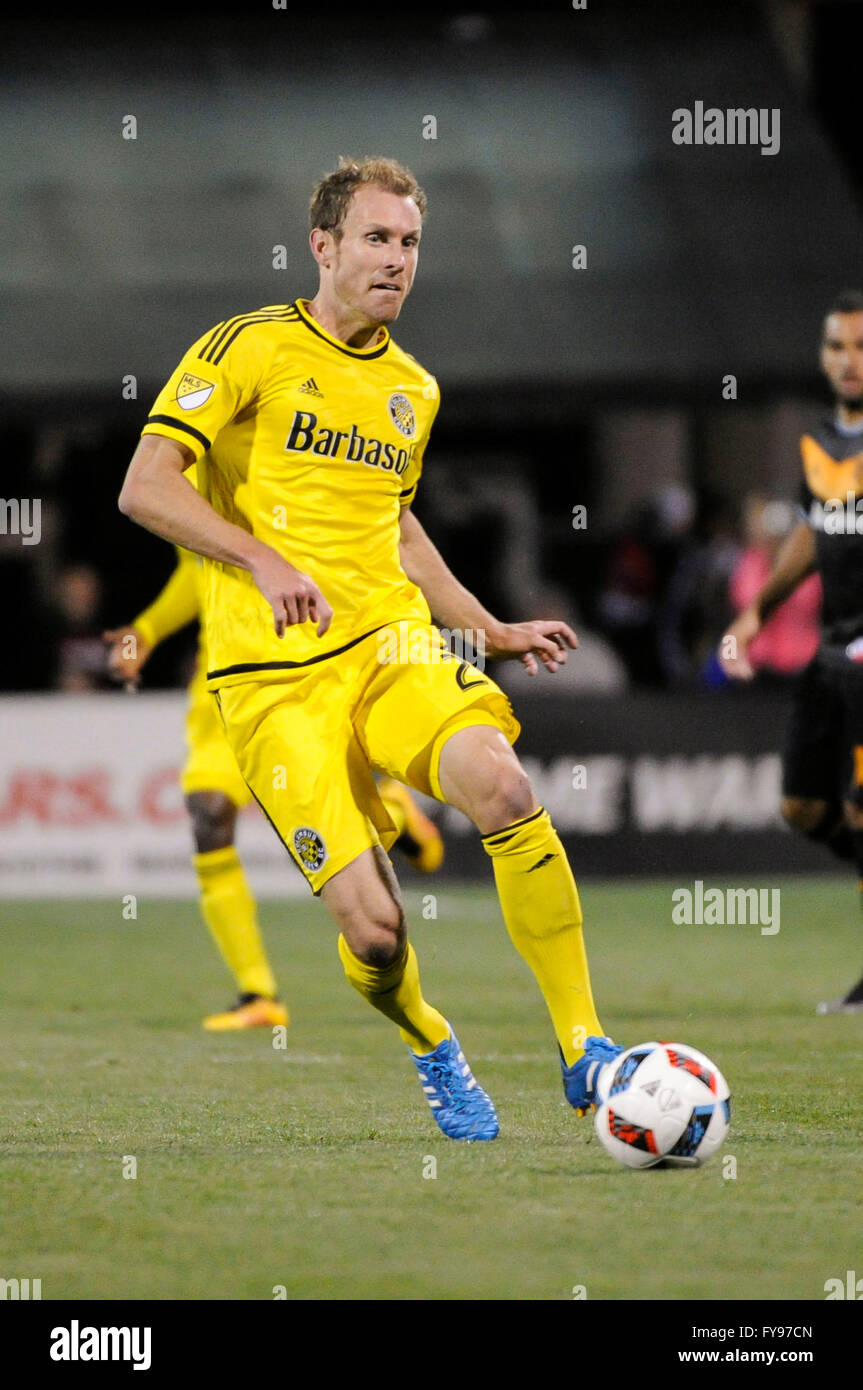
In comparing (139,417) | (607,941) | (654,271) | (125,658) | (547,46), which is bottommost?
(607,941)

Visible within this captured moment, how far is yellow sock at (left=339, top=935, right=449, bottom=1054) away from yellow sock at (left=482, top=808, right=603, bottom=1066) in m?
0.30

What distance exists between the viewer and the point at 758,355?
50.9ft

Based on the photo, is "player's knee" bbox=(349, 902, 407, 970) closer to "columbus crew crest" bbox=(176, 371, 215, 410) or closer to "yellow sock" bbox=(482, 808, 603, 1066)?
"yellow sock" bbox=(482, 808, 603, 1066)

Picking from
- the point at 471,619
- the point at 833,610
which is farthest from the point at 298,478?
the point at 833,610

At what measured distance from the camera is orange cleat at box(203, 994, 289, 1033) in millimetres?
7992

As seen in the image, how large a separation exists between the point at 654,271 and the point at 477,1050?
9789mm

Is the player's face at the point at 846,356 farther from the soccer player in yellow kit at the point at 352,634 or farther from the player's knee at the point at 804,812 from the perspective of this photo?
the soccer player in yellow kit at the point at 352,634

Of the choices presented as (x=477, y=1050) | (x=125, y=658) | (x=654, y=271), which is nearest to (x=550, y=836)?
(x=477, y=1050)

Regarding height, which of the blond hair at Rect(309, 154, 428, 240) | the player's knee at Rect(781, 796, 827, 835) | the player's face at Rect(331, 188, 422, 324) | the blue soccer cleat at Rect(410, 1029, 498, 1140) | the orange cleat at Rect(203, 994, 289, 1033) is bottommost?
the orange cleat at Rect(203, 994, 289, 1033)

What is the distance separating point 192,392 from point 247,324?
1.04 ft

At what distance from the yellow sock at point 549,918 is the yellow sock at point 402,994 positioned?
0.30 metres

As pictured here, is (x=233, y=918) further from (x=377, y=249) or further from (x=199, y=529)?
(x=377, y=249)

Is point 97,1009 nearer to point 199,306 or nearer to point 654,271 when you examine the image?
point 199,306

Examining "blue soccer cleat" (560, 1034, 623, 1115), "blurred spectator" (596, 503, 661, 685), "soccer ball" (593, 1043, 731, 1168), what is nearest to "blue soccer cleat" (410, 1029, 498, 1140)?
"blue soccer cleat" (560, 1034, 623, 1115)
